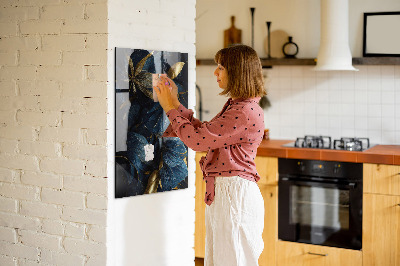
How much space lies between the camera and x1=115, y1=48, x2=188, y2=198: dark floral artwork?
284 cm

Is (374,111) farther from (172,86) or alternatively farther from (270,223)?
(172,86)

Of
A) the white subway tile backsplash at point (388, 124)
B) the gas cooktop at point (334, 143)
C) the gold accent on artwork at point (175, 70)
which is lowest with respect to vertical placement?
the gas cooktop at point (334, 143)

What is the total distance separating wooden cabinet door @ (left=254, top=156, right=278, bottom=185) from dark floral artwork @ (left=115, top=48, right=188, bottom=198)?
1.13m

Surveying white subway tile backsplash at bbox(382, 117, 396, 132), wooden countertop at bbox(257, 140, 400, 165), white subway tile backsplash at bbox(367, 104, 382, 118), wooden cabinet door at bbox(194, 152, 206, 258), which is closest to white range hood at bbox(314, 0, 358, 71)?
white subway tile backsplash at bbox(367, 104, 382, 118)

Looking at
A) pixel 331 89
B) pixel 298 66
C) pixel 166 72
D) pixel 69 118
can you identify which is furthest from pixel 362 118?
pixel 69 118

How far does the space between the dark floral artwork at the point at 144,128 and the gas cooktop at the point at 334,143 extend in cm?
136

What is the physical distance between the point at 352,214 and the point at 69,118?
2062 millimetres

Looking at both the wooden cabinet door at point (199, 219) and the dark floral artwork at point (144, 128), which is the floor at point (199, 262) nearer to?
the wooden cabinet door at point (199, 219)

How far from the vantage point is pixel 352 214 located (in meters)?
3.88

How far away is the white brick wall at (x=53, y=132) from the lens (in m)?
2.80

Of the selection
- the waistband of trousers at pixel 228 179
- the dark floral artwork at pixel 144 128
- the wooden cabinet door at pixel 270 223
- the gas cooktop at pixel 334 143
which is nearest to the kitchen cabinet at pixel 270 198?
the wooden cabinet door at pixel 270 223

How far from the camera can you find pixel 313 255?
405cm

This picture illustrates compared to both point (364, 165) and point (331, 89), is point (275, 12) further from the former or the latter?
point (364, 165)

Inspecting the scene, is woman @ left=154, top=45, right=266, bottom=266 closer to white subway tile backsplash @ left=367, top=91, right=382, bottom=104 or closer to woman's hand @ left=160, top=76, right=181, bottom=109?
woman's hand @ left=160, top=76, right=181, bottom=109
